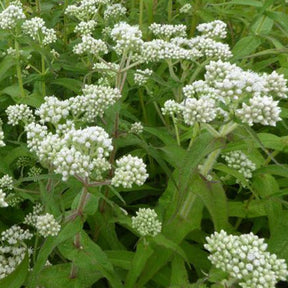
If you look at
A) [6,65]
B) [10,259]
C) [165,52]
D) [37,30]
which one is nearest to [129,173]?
[10,259]

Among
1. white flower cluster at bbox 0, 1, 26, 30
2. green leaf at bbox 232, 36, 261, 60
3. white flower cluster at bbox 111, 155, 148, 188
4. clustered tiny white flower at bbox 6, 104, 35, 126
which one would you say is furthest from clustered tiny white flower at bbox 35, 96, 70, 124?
green leaf at bbox 232, 36, 261, 60

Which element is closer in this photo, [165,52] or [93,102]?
[93,102]

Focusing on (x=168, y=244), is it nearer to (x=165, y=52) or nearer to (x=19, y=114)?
(x=19, y=114)

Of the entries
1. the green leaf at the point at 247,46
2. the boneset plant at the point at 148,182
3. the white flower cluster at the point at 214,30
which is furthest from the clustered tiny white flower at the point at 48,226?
the white flower cluster at the point at 214,30

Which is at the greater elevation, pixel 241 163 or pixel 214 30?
pixel 214 30

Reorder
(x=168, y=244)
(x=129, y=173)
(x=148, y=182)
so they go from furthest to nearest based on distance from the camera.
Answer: (x=148, y=182)
(x=168, y=244)
(x=129, y=173)

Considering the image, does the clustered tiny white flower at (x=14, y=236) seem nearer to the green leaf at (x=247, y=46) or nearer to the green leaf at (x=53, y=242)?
the green leaf at (x=53, y=242)
